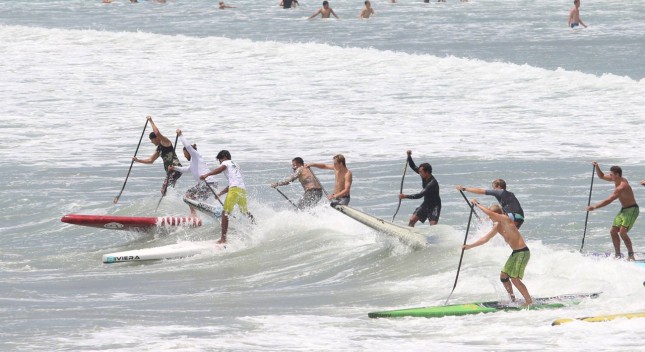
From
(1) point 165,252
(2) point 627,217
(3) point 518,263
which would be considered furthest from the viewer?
(1) point 165,252

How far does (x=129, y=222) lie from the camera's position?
69.2 feet

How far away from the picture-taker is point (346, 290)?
16828mm

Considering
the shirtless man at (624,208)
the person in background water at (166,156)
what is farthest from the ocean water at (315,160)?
the person in background water at (166,156)

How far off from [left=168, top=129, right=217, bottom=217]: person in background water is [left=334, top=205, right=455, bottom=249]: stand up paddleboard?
2592 millimetres

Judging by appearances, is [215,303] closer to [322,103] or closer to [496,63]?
[322,103]

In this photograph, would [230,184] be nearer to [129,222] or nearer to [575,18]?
[129,222]

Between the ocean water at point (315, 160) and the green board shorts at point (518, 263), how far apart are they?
17.5 inches

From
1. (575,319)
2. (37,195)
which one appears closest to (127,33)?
(37,195)

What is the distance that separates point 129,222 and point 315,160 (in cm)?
634

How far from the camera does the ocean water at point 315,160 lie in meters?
14.2

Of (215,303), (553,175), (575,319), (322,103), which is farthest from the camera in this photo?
(322,103)

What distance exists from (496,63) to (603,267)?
79.6ft

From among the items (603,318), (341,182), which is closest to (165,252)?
(341,182)

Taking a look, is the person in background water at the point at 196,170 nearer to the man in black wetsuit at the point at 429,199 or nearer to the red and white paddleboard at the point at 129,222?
the red and white paddleboard at the point at 129,222
